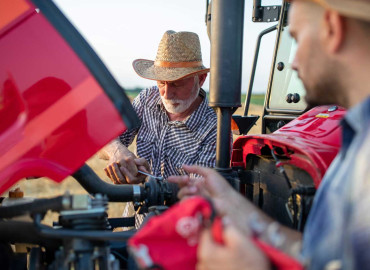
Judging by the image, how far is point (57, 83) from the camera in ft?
4.17

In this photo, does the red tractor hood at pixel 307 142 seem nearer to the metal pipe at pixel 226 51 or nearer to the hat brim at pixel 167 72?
the metal pipe at pixel 226 51

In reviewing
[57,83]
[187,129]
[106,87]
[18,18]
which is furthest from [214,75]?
[187,129]

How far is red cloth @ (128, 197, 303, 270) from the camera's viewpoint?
0.96 m

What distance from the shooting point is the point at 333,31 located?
105 centimetres

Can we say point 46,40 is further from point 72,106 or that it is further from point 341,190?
point 341,190

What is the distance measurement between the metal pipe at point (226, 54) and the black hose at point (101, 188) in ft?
1.55

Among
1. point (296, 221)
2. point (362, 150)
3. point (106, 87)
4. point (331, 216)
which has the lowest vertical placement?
point (296, 221)

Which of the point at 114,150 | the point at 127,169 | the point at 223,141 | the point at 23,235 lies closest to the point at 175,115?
the point at 114,150

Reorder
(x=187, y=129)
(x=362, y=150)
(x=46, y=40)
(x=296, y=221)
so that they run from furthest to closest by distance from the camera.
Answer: (x=187, y=129) → (x=296, y=221) → (x=46, y=40) → (x=362, y=150)

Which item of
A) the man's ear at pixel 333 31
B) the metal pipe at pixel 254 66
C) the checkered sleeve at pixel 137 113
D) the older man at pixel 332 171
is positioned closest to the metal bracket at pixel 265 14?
the metal pipe at pixel 254 66

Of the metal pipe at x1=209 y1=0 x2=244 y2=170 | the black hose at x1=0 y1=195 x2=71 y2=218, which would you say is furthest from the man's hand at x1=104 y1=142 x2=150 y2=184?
the black hose at x1=0 y1=195 x2=71 y2=218

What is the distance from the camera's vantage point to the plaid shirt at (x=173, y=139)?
297 cm

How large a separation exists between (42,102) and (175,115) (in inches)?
76.2

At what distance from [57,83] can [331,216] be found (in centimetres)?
86
